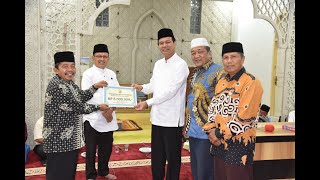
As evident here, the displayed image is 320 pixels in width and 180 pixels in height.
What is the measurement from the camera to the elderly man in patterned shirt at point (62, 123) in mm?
2482

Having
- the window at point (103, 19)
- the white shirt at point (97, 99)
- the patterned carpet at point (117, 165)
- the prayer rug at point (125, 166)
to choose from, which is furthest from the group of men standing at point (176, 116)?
the window at point (103, 19)

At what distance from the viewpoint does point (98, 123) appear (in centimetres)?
341

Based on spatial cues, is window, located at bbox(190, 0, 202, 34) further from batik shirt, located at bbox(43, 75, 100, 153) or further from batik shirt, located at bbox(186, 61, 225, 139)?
batik shirt, located at bbox(43, 75, 100, 153)

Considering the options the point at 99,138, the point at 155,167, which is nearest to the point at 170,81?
the point at 155,167

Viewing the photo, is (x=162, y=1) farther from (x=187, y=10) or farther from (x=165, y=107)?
(x=165, y=107)

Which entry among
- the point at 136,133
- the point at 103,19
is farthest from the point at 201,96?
the point at 103,19

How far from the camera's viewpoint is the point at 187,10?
27.6 feet

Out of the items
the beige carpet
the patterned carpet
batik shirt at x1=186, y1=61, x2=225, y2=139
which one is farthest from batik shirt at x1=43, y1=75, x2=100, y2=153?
the beige carpet

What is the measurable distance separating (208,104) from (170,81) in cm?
53

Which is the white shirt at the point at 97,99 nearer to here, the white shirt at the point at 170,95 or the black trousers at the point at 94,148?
the black trousers at the point at 94,148

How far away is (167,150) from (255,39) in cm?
613

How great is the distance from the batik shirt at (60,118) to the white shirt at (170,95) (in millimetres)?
861
